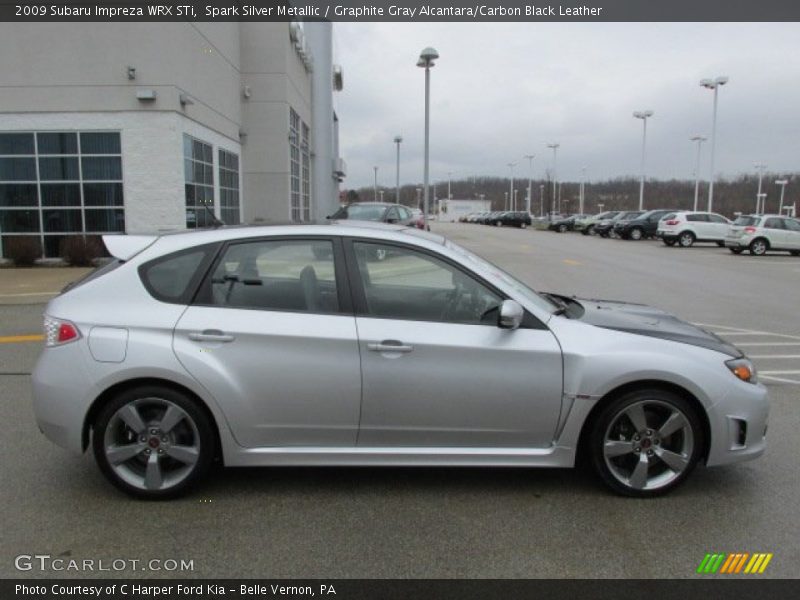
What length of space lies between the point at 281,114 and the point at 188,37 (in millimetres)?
8881

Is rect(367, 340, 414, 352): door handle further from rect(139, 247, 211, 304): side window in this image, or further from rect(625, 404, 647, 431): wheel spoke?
rect(625, 404, 647, 431): wheel spoke

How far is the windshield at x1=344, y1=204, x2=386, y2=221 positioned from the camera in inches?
707

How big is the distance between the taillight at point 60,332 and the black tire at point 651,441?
3144 millimetres

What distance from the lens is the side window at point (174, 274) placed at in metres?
4.03

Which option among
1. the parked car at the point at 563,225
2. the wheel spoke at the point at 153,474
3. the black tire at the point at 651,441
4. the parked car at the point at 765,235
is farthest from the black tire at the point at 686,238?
the wheel spoke at the point at 153,474

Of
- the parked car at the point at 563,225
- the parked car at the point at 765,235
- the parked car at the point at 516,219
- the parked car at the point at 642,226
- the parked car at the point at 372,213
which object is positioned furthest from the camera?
the parked car at the point at 516,219

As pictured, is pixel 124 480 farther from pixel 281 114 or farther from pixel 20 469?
pixel 281 114

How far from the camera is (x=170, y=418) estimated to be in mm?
3916

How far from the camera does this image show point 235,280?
4.09m

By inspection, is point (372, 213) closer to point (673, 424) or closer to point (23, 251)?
point (23, 251)

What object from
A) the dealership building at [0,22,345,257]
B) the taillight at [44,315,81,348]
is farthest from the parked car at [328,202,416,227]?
the taillight at [44,315,81,348]

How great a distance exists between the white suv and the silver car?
3129 centimetres

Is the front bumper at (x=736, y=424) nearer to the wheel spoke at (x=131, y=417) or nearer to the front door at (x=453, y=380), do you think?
the front door at (x=453, y=380)

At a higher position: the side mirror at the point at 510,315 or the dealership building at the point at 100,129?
the dealership building at the point at 100,129
